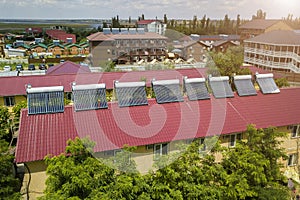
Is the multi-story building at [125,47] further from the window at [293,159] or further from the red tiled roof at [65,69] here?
the window at [293,159]

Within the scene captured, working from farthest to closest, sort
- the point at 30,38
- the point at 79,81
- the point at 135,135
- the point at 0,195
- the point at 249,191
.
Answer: the point at 30,38 < the point at 79,81 < the point at 135,135 < the point at 249,191 < the point at 0,195

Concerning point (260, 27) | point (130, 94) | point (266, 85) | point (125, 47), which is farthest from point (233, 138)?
point (260, 27)

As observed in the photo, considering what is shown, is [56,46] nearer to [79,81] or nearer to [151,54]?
[151,54]

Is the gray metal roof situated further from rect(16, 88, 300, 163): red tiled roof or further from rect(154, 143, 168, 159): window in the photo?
rect(154, 143, 168, 159): window

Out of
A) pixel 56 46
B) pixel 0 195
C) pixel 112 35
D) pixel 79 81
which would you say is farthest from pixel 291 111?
pixel 56 46

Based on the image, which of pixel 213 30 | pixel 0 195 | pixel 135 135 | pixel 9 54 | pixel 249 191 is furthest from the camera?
pixel 213 30
